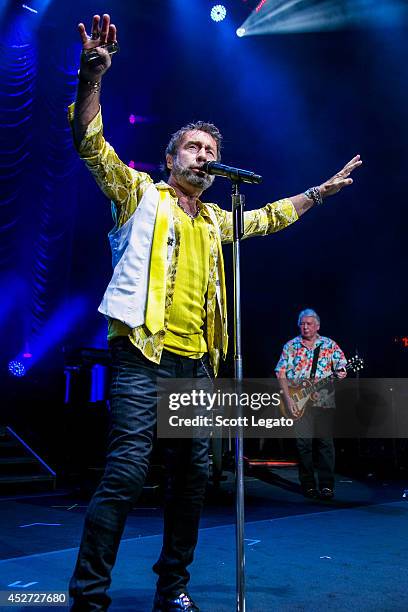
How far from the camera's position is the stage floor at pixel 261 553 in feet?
8.03

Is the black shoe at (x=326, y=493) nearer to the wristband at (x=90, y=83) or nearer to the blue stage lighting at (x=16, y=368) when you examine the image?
the wristband at (x=90, y=83)

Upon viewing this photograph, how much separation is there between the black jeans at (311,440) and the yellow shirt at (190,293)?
4.08m

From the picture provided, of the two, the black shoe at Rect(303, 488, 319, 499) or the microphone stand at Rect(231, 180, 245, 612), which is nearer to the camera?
the microphone stand at Rect(231, 180, 245, 612)

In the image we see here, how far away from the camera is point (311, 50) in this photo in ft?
31.7

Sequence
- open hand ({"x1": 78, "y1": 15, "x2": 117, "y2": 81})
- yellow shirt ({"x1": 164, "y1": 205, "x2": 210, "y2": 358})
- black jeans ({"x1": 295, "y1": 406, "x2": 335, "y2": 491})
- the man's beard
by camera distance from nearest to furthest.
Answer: open hand ({"x1": 78, "y1": 15, "x2": 117, "y2": 81}), yellow shirt ({"x1": 164, "y1": 205, "x2": 210, "y2": 358}), the man's beard, black jeans ({"x1": 295, "y1": 406, "x2": 335, "y2": 491})

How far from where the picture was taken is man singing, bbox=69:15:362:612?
192 centimetres

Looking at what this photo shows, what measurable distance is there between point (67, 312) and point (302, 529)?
857cm

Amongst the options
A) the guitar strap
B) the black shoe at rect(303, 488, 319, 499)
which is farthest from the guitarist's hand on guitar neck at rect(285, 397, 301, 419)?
the black shoe at rect(303, 488, 319, 499)

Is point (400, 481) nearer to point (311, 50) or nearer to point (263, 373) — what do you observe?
point (263, 373)

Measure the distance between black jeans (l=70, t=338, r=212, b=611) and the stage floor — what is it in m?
0.34

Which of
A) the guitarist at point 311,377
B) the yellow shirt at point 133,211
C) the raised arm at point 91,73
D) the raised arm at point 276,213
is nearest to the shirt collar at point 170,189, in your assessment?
the yellow shirt at point 133,211

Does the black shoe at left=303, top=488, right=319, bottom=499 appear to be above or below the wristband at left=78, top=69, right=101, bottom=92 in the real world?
below

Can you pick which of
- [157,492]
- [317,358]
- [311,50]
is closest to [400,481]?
[317,358]

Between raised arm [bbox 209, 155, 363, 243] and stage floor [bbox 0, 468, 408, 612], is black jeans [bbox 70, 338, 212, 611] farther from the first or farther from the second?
raised arm [bbox 209, 155, 363, 243]
